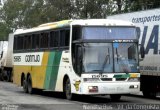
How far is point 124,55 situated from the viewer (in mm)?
20172

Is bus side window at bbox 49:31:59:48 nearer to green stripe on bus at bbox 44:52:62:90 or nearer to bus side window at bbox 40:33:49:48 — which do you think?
green stripe on bus at bbox 44:52:62:90

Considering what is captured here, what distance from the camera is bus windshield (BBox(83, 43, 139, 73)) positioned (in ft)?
64.9

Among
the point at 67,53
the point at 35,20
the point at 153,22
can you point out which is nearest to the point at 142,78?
the point at 153,22

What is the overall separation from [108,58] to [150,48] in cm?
323

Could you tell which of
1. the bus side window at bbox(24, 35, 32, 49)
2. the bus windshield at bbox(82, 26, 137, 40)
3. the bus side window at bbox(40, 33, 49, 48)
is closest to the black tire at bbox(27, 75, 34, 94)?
the bus side window at bbox(24, 35, 32, 49)

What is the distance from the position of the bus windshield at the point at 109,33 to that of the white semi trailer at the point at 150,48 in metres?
1.73

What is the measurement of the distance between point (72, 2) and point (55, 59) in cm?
3526

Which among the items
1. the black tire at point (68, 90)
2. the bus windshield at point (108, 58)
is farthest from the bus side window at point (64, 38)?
→ the bus windshield at point (108, 58)

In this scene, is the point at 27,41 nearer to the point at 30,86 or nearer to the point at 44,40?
the point at 30,86

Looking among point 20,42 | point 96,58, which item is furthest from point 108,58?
point 20,42

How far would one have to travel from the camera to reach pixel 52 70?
23.1 metres

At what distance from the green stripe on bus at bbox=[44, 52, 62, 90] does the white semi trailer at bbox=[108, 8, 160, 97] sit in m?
3.64

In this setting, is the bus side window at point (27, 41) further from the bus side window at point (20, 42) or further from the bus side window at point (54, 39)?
the bus side window at point (54, 39)

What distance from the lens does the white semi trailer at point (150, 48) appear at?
22.0 metres
